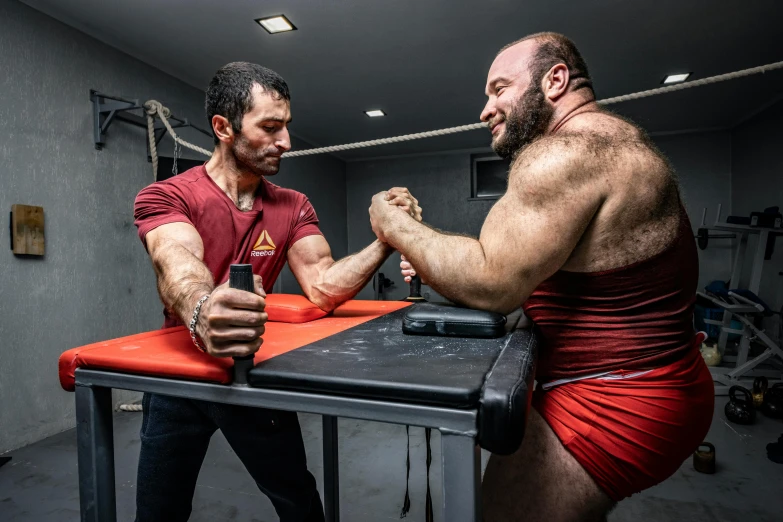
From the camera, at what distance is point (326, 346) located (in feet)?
2.91

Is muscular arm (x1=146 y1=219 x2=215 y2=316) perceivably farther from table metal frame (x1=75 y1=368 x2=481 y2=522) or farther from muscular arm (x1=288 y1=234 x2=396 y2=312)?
muscular arm (x1=288 y1=234 x2=396 y2=312)

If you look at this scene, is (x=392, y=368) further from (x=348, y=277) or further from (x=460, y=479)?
(x=348, y=277)

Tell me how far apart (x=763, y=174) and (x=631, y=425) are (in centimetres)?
577

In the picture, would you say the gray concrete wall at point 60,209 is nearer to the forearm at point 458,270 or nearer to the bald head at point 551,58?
the forearm at point 458,270

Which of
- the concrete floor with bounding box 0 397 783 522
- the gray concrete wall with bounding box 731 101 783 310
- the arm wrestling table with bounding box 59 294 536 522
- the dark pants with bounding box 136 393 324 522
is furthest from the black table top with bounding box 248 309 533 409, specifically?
the gray concrete wall with bounding box 731 101 783 310

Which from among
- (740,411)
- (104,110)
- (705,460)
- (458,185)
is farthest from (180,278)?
(458,185)

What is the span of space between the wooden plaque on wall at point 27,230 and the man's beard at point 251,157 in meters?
1.96

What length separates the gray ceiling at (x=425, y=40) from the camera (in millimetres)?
3014

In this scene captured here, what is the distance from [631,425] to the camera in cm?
91

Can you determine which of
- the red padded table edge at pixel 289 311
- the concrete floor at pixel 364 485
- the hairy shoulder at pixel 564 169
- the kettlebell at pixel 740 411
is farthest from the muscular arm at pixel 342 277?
the kettlebell at pixel 740 411

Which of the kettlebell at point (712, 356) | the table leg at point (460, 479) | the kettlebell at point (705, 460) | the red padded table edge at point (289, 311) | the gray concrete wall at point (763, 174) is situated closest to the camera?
the table leg at point (460, 479)

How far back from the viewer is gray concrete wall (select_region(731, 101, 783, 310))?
4828mm

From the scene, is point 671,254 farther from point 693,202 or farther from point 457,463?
point 693,202

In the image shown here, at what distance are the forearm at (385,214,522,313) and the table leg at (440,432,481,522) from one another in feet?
1.37
